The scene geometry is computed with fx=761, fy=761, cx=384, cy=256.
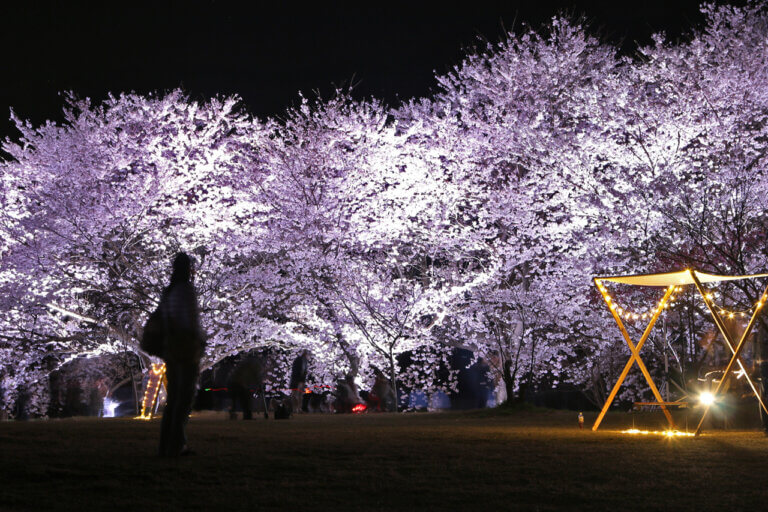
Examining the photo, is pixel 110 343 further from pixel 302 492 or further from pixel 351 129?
pixel 302 492

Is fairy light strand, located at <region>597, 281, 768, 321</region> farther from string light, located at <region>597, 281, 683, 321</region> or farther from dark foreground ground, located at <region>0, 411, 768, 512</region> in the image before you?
dark foreground ground, located at <region>0, 411, 768, 512</region>

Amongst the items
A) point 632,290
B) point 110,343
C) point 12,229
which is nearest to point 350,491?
point 632,290

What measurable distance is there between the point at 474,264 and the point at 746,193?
1039 cm

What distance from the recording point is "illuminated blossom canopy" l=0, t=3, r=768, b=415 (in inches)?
731

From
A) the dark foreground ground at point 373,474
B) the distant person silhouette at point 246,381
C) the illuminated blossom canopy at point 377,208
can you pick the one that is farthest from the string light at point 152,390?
the dark foreground ground at point 373,474

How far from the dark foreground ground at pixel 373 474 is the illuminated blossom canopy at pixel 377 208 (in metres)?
9.77

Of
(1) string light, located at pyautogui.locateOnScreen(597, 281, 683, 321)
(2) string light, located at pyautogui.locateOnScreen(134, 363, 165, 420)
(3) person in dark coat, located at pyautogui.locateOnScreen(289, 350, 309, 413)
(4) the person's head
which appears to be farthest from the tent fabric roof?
(3) person in dark coat, located at pyautogui.locateOnScreen(289, 350, 309, 413)

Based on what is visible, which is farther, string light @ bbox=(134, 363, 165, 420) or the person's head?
string light @ bbox=(134, 363, 165, 420)

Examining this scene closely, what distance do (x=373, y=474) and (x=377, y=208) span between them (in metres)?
16.8

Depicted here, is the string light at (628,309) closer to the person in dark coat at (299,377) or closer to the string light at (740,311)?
the string light at (740,311)

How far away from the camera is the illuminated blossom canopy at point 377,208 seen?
60.9 ft

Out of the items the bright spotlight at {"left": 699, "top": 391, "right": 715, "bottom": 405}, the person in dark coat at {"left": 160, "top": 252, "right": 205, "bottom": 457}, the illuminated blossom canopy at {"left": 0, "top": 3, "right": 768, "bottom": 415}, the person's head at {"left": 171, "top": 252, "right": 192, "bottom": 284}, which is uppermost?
the illuminated blossom canopy at {"left": 0, "top": 3, "right": 768, "bottom": 415}

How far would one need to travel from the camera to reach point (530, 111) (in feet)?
79.6

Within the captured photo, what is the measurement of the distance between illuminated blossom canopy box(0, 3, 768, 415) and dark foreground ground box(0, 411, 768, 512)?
977 cm
